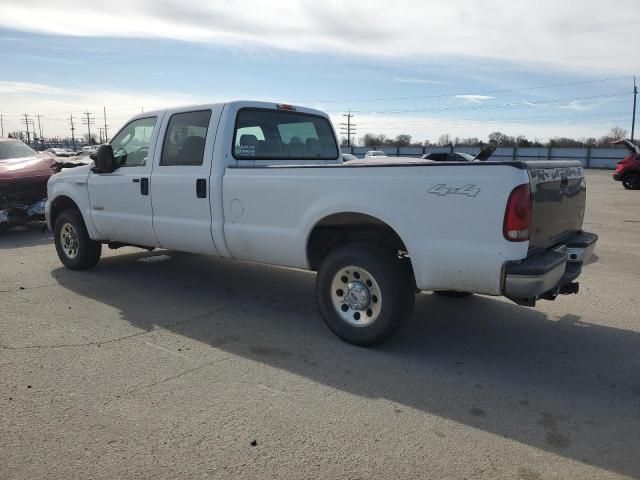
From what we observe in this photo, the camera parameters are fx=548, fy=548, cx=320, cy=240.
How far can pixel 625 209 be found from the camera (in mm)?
14969

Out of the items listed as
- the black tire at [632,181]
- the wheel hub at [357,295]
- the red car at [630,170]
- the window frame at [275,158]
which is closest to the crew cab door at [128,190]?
the window frame at [275,158]

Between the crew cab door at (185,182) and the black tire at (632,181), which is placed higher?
the crew cab door at (185,182)

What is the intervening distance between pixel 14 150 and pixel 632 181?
22.6 m

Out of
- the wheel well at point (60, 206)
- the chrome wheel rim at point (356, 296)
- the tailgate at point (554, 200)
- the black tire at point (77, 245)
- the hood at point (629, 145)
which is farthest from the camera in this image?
the hood at point (629, 145)

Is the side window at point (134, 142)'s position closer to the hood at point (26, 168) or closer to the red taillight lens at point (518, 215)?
the red taillight lens at point (518, 215)

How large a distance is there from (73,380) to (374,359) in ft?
7.26

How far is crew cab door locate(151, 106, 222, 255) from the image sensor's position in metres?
5.48

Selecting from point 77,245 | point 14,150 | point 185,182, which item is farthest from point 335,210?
point 14,150

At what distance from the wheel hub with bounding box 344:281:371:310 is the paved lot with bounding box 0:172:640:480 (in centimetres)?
36

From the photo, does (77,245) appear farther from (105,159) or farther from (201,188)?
(201,188)

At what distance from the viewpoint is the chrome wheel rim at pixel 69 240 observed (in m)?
7.19

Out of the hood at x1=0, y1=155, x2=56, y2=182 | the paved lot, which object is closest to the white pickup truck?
the paved lot

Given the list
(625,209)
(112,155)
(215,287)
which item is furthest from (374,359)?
(625,209)

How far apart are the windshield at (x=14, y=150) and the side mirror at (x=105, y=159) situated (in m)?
6.12
